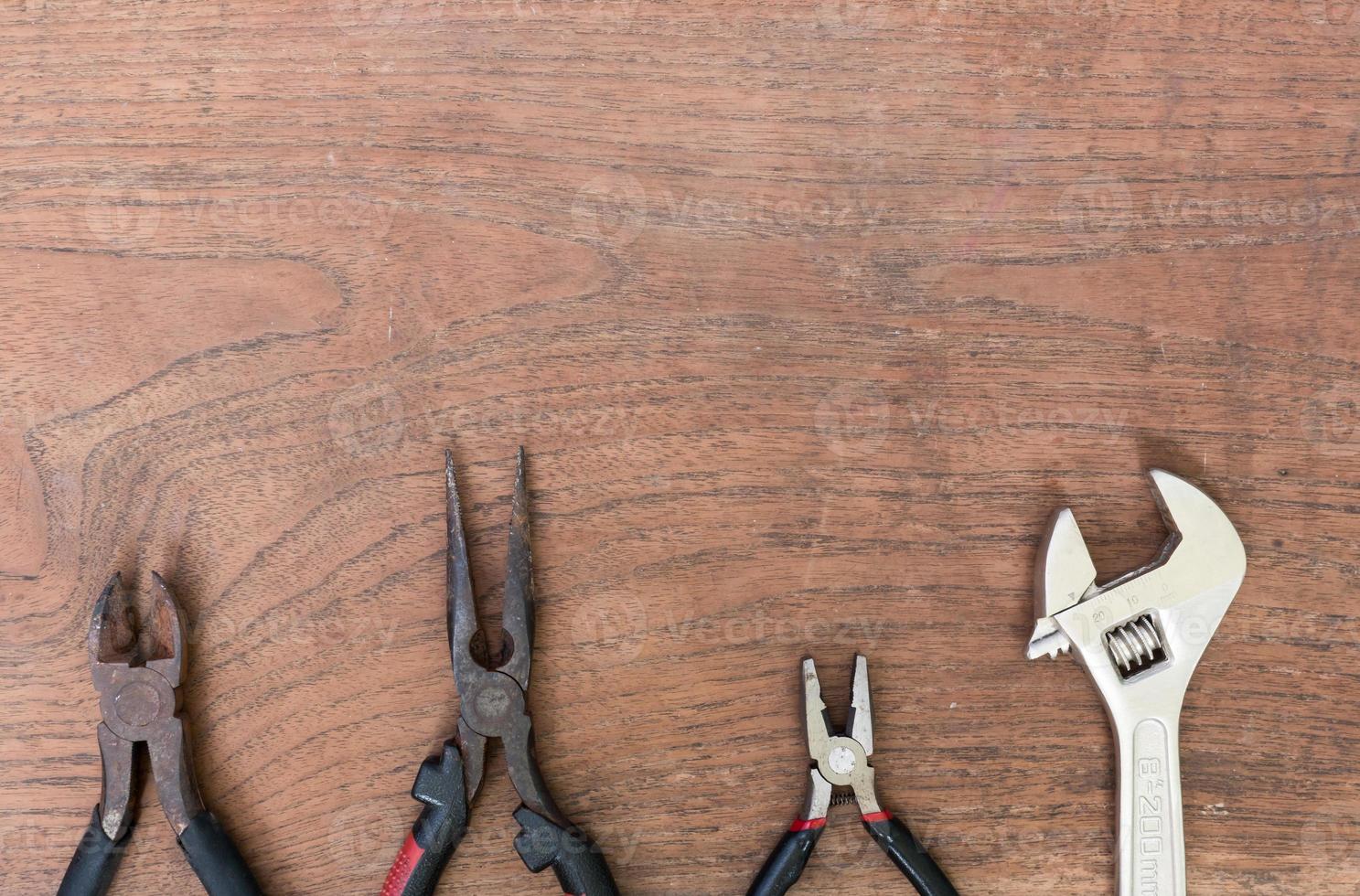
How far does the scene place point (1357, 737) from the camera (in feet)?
4.30

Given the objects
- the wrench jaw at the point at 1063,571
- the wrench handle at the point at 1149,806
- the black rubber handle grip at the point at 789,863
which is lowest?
the black rubber handle grip at the point at 789,863

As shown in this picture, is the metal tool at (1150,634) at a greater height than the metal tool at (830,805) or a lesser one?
greater

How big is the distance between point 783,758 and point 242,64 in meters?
1.29

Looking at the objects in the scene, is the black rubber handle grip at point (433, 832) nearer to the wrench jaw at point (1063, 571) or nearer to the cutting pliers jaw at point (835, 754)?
the cutting pliers jaw at point (835, 754)

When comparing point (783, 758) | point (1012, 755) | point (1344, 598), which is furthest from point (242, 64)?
point (1344, 598)

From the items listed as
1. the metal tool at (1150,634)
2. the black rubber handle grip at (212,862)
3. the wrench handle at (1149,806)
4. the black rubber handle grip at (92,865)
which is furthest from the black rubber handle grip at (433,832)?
the wrench handle at (1149,806)

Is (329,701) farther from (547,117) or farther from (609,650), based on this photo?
(547,117)

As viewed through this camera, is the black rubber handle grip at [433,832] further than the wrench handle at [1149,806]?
No

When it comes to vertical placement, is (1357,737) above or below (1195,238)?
below

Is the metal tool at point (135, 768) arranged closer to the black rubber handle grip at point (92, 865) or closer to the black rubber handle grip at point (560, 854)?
the black rubber handle grip at point (92, 865)

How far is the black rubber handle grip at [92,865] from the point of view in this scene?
1.15 m

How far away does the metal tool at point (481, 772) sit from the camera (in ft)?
3.77

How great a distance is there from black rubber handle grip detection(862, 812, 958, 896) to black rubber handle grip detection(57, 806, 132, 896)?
1.04 m

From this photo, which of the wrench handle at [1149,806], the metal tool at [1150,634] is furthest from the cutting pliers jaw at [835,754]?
the wrench handle at [1149,806]
